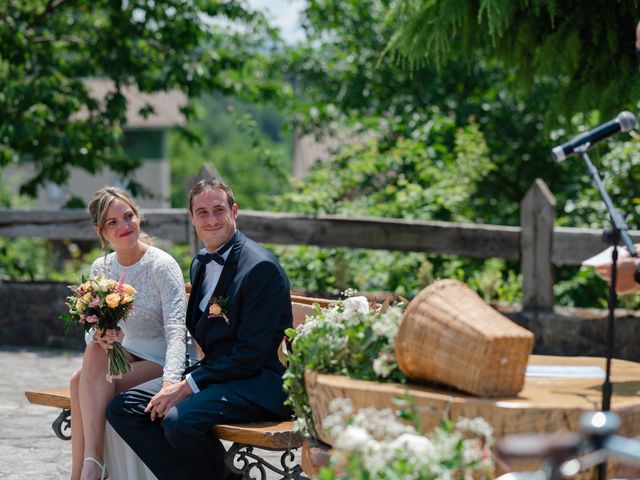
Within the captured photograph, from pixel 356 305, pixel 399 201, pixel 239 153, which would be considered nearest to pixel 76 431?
pixel 356 305

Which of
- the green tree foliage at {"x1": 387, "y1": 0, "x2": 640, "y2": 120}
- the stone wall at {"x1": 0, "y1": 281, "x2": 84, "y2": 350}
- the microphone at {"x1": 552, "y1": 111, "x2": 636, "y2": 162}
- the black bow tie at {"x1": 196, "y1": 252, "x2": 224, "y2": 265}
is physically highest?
the green tree foliage at {"x1": 387, "y1": 0, "x2": 640, "y2": 120}

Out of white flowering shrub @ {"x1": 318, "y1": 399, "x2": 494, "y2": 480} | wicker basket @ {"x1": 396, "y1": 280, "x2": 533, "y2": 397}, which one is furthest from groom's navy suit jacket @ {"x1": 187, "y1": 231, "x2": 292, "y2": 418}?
A: white flowering shrub @ {"x1": 318, "y1": 399, "x2": 494, "y2": 480}

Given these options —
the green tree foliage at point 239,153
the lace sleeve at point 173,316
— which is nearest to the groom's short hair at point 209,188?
the lace sleeve at point 173,316

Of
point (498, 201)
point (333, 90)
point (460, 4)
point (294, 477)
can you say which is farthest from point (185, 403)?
point (333, 90)

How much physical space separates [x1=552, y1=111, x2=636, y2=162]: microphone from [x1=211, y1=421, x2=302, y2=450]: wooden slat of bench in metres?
1.59

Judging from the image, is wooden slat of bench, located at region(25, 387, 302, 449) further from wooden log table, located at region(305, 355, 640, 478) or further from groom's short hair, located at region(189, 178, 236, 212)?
groom's short hair, located at region(189, 178, 236, 212)

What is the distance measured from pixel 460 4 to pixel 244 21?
21.4 feet

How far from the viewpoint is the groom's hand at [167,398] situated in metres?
4.38

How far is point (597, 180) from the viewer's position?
130 inches

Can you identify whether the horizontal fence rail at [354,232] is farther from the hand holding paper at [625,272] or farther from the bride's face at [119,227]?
the hand holding paper at [625,272]

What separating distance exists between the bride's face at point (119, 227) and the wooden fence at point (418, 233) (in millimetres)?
3859

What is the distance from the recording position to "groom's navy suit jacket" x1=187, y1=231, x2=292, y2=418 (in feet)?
14.5

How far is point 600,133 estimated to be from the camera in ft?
11.2

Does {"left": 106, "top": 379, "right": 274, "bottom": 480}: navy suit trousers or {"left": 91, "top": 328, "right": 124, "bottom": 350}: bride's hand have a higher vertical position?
{"left": 91, "top": 328, "right": 124, "bottom": 350}: bride's hand
